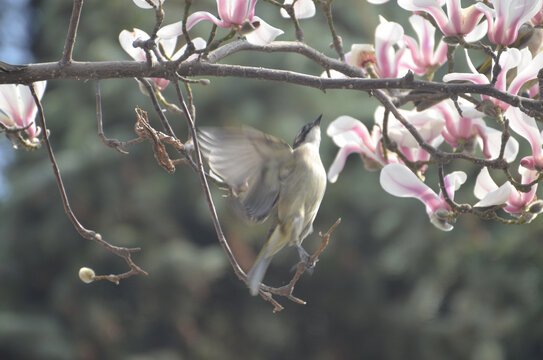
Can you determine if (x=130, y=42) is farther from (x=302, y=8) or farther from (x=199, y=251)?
(x=199, y=251)

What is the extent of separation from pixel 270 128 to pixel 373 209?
36.4 inches

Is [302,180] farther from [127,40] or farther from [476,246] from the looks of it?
[476,246]

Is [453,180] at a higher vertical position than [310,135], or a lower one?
higher

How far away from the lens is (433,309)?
453 centimetres

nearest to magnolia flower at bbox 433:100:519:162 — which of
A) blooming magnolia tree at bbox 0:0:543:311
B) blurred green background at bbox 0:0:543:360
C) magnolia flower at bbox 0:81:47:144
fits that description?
blooming magnolia tree at bbox 0:0:543:311

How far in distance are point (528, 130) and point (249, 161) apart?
0.47 meters

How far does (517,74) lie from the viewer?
1161mm

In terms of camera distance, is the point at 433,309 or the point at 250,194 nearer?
the point at 250,194

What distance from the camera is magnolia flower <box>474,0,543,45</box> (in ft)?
3.71

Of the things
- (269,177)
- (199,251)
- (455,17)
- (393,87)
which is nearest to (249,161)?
(269,177)

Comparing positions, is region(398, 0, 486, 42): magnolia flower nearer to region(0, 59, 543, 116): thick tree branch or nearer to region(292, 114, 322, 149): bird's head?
region(0, 59, 543, 116): thick tree branch

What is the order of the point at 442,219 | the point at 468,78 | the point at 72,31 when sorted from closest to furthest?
the point at 72,31, the point at 468,78, the point at 442,219

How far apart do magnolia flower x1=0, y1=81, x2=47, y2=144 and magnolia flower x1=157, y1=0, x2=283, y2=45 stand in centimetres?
27

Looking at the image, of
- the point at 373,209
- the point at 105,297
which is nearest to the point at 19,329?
the point at 105,297
